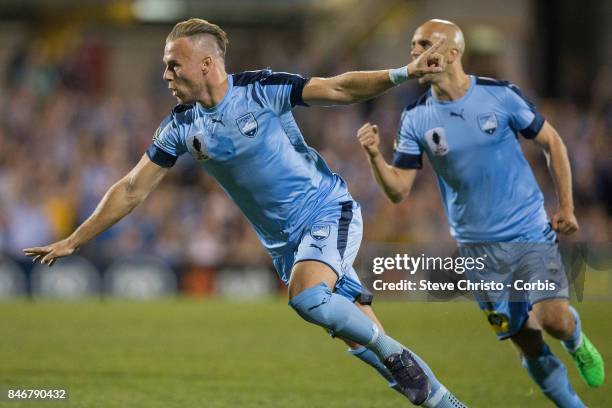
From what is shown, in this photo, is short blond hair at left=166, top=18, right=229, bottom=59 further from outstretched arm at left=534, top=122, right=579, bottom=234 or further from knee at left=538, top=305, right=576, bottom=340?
knee at left=538, top=305, right=576, bottom=340

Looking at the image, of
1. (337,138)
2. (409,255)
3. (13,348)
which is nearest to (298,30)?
(337,138)

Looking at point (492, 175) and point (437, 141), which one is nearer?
point (492, 175)

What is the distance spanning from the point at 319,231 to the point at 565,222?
5.21 feet

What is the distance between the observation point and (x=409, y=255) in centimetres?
852

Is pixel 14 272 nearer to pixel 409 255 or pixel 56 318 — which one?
pixel 56 318

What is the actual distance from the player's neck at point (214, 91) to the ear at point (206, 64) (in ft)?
0.16

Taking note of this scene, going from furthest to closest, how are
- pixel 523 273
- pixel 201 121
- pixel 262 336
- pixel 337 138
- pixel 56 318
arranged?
1. pixel 337 138
2. pixel 56 318
3. pixel 262 336
4. pixel 523 273
5. pixel 201 121

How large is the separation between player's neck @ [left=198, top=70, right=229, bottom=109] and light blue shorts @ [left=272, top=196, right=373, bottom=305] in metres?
0.91

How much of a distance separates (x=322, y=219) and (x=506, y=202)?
1.52 metres

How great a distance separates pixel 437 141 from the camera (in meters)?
7.43

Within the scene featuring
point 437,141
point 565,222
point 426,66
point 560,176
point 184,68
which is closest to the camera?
point 426,66

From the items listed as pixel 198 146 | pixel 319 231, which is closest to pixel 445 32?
pixel 319 231

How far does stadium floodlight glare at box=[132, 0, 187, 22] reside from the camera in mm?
22562

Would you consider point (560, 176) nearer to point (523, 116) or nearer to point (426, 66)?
point (523, 116)
